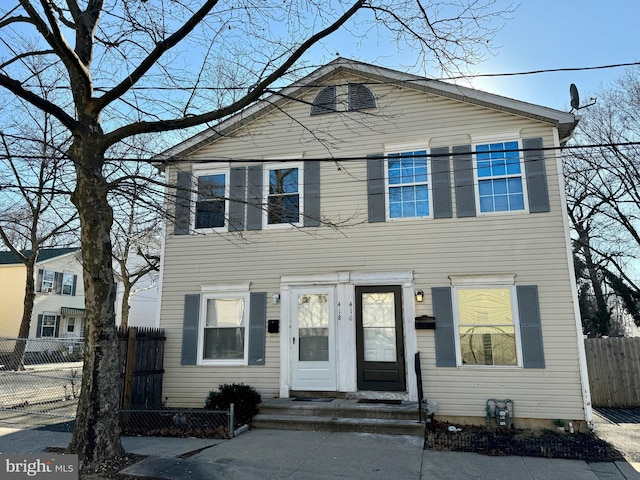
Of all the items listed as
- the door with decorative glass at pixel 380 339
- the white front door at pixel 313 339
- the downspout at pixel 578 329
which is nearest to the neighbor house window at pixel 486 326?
the downspout at pixel 578 329

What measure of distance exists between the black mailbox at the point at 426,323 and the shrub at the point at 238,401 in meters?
3.27

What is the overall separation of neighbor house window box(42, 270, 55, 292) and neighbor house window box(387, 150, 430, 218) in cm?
2417

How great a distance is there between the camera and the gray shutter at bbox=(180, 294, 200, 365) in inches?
366

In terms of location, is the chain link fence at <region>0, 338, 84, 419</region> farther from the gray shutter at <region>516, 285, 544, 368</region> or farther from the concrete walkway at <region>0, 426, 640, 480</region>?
the gray shutter at <region>516, 285, 544, 368</region>

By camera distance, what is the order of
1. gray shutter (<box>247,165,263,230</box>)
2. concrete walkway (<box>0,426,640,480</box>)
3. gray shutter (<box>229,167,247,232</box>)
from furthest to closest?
gray shutter (<box>229,167,247,232</box>)
gray shutter (<box>247,165,263,230</box>)
concrete walkway (<box>0,426,640,480</box>)

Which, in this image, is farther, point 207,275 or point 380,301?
point 207,275

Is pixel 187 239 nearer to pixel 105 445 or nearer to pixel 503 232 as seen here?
pixel 105 445

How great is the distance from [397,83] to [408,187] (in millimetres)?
2190

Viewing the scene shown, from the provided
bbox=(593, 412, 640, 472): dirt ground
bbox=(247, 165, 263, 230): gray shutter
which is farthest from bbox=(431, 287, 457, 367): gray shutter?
bbox=(247, 165, 263, 230): gray shutter

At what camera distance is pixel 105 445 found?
5.52m

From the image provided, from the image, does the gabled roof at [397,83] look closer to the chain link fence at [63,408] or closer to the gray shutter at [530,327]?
the gray shutter at [530,327]

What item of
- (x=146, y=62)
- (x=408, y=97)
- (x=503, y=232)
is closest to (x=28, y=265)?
(x=146, y=62)

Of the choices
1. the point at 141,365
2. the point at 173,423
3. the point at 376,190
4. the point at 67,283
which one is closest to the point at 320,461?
the point at 173,423

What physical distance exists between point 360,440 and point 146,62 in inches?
249
